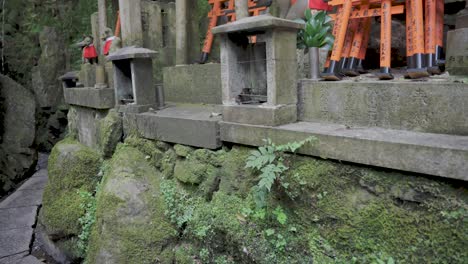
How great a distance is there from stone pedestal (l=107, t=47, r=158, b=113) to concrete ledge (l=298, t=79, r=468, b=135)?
3.07 meters

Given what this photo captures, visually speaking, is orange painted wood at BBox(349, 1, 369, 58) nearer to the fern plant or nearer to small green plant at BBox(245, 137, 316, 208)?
the fern plant

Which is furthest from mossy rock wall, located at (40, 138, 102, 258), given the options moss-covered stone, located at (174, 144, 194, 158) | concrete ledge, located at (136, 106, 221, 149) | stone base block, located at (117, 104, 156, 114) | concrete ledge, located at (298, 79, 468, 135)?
concrete ledge, located at (298, 79, 468, 135)

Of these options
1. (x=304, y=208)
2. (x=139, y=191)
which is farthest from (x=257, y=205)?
(x=139, y=191)

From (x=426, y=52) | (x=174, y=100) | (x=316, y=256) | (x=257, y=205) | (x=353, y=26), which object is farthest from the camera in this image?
(x=174, y=100)

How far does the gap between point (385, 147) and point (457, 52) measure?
1590mm

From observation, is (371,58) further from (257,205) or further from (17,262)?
(17,262)

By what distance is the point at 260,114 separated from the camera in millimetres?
4020

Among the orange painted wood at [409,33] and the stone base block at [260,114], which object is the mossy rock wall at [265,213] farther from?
the orange painted wood at [409,33]

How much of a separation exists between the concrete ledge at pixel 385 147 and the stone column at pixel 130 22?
4.17 metres

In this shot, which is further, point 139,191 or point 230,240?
point 139,191

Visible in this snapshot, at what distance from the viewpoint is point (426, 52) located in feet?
13.6

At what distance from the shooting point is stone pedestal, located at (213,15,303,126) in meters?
3.85

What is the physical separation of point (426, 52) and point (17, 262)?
289 inches

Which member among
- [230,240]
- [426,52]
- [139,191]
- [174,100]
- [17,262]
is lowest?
[17,262]
